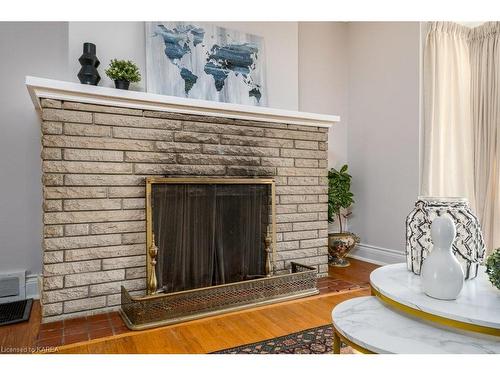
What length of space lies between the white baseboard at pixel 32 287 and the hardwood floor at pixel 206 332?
0.14m

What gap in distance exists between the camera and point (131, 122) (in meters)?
2.37

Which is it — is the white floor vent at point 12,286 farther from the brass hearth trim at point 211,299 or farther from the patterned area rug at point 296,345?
the patterned area rug at point 296,345

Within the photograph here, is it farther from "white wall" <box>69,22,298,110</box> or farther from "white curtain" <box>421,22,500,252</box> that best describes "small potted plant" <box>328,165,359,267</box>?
"white wall" <box>69,22,298,110</box>

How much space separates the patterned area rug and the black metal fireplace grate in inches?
55.1

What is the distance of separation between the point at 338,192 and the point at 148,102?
7.45ft

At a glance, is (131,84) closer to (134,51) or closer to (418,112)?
(134,51)

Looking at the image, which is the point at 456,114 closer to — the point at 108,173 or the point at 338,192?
the point at 338,192

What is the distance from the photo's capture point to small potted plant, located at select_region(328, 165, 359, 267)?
143 inches

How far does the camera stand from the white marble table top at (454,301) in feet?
3.91

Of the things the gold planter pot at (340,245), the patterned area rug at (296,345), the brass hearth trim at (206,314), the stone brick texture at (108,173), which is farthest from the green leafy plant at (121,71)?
the gold planter pot at (340,245)

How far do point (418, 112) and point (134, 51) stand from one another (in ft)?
9.00

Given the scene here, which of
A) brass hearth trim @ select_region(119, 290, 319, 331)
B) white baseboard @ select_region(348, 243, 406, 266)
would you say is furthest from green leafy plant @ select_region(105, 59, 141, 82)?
white baseboard @ select_region(348, 243, 406, 266)

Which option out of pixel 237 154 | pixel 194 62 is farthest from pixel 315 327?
pixel 194 62

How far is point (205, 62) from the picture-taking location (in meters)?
2.98
